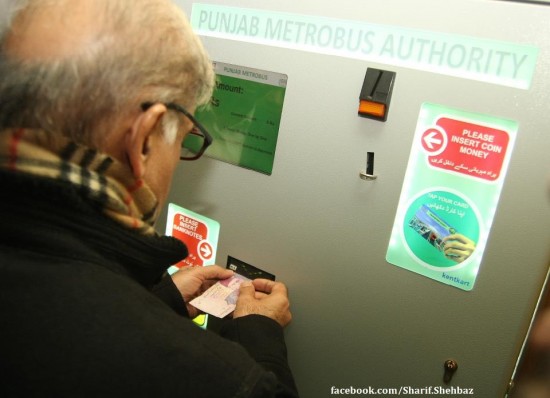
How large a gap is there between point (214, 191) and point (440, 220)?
20.6 inches

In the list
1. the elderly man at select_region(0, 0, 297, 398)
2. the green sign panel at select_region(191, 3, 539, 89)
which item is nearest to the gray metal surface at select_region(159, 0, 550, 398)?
the green sign panel at select_region(191, 3, 539, 89)

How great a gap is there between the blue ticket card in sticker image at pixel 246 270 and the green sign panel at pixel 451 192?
0.32 m

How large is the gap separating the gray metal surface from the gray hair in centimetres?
33

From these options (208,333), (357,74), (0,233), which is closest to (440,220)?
(357,74)

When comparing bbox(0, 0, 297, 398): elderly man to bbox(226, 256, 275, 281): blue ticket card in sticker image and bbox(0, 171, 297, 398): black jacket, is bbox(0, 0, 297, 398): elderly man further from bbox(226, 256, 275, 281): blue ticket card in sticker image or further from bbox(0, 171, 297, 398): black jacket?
bbox(226, 256, 275, 281): blue ticket card in sticker image

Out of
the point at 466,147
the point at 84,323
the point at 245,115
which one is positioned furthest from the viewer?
the point at 245,115

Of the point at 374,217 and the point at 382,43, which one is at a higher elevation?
the point at 382,43

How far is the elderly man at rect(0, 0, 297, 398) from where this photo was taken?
54 centimetres

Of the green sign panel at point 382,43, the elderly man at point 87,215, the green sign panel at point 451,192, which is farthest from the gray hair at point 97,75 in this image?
the green sign panel at point 451,192

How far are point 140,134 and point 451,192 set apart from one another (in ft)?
1.69

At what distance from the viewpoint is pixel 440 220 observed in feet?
2.61

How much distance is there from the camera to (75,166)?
587 mm

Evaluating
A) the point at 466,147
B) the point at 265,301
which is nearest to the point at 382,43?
the point at 466,147

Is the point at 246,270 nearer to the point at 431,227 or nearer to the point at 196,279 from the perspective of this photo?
the point at 196,279
